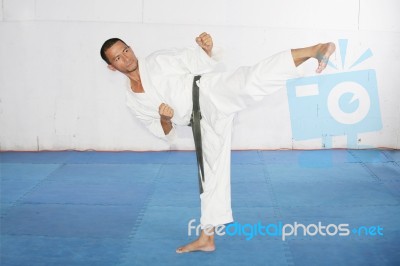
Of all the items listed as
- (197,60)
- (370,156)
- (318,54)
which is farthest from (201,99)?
(370,156)

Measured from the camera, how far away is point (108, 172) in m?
4.99

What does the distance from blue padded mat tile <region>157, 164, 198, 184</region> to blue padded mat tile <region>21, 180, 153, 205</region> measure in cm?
31

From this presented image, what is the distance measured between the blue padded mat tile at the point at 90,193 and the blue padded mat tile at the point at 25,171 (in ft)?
1.35

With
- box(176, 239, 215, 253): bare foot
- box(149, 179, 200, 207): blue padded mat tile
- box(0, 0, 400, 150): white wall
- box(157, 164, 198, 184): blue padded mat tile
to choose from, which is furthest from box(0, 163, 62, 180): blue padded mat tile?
box(176, 239, 215, 253): bare foot

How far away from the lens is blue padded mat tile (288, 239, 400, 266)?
2.73 m

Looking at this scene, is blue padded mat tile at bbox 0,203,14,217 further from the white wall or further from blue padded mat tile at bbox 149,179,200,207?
the white wall

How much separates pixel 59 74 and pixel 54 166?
147 cm

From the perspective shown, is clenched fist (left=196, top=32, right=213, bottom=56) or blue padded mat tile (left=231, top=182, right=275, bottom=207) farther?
blue padded mat tile (left=231, top=182, right=275, bottom=207)

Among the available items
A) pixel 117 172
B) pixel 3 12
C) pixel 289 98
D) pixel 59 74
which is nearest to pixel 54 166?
pixel 117 172

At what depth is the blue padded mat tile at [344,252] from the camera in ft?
8.95

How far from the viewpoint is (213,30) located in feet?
18.6

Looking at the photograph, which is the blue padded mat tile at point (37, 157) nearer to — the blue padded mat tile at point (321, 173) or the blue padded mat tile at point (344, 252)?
the blue padded mat tile at point (321, 173)

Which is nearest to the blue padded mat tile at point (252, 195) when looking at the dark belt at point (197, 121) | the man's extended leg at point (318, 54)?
the dark belt at point (197, 121)

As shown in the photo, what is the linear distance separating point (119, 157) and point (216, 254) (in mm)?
3164
